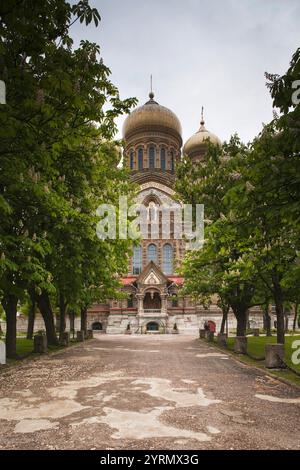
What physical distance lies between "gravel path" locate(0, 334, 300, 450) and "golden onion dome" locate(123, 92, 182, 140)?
168 feet

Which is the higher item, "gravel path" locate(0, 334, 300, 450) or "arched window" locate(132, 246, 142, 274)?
"arched window" locate(132, 246, 142, 274)

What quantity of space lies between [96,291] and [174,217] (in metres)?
27.6

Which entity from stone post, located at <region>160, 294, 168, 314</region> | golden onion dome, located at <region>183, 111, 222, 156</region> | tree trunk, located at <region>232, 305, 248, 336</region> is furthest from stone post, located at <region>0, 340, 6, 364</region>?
golden onion dome, located at <region>183, 111, 222, 156</region>

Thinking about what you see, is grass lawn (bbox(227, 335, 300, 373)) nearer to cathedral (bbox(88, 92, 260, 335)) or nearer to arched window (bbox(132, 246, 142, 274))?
cathedral (bbox(88, 92, 260, 335))

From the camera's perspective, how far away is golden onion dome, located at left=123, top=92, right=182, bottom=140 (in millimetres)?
60938

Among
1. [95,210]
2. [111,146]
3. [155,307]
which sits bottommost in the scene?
[155,307]

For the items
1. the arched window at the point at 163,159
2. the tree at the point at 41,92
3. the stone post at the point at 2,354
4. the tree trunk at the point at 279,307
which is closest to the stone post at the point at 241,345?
the tree trunk at the point at 279,307

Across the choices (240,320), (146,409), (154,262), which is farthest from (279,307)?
(154,262)
